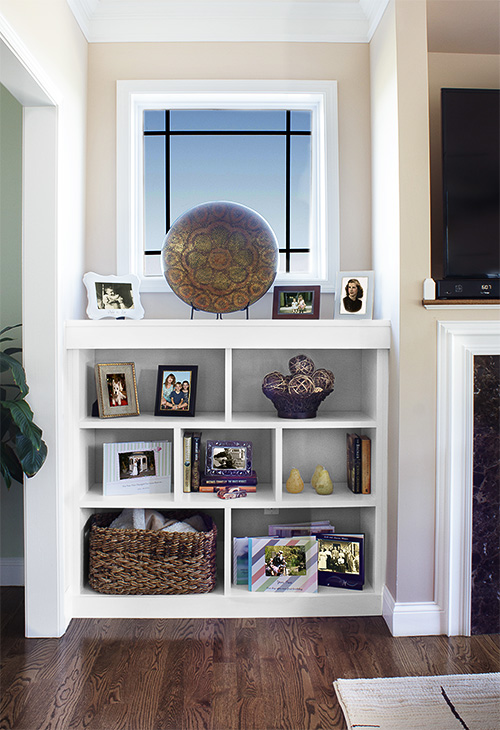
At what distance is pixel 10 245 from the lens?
266cm

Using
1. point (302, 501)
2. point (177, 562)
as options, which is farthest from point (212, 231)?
point (177, 562)

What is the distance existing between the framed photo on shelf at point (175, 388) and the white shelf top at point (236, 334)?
0.20m

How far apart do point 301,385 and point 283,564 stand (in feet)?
2.51

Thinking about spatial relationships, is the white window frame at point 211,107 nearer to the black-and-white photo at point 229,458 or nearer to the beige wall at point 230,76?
the beige wall at point 230,76

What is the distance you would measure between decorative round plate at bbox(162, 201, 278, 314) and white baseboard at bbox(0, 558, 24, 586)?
1509 millimetres

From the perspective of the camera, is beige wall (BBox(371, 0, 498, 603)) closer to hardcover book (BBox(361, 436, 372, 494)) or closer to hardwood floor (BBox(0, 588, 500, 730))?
hardcover book (BBox(361, 436, 372, 494))

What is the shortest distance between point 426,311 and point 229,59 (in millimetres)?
1521

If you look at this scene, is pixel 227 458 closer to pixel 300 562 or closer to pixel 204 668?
pixel 300 562

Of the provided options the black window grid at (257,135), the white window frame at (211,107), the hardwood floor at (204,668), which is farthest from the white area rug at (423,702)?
the black window grid at (257,135)

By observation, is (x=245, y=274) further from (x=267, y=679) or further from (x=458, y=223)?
(x=267, y=679)

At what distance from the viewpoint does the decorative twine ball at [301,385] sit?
7.59ft

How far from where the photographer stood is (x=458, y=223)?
7.34ft

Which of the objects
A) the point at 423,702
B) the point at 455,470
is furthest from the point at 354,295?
the point at 423,702

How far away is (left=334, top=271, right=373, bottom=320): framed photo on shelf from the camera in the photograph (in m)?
2.43
